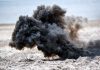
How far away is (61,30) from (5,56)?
6.97 metres

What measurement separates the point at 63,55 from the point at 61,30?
2888 millimetres

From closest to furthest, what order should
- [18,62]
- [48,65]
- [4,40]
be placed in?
1. [48,65]
2. [18,62]
3. [4,40]

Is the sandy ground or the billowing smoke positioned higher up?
the billowing smoke

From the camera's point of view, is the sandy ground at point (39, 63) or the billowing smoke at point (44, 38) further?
the billowing smoke at point (44, 38)

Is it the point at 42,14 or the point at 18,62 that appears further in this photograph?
the point at 42,14

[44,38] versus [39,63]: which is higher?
[44,38]

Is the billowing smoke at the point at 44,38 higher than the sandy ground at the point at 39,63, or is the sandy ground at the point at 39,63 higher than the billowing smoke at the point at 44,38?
the billowing smoke at the point at 44,38

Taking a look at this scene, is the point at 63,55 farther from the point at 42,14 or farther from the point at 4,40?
the point at 4,40

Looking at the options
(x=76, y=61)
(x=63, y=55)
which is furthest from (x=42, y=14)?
(x=76, y=61)

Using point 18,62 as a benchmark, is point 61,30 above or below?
above

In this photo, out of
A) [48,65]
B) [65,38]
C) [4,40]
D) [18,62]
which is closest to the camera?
[48,65]

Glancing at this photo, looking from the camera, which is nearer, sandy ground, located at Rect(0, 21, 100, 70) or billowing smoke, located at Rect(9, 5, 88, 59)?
sandy ground, located at Rect(0, 21, 100, 70)

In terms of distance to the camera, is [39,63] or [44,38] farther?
[44,38]

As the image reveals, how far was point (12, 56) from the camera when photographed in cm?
3988
